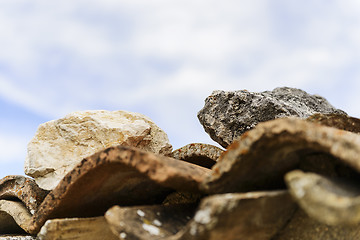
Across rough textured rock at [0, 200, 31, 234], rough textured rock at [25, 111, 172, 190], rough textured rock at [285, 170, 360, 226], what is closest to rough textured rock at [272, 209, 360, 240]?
rough textured rock at [285, 170, 360, 226]

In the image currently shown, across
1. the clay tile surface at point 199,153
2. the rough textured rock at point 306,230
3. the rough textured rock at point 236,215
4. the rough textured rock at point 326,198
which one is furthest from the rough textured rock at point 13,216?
the rough textured rock at point 326,198

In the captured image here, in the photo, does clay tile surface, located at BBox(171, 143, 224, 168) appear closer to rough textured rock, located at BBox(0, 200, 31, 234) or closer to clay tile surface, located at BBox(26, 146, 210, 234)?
clay tile surface, located at BBox(26, 146, 210, 234)

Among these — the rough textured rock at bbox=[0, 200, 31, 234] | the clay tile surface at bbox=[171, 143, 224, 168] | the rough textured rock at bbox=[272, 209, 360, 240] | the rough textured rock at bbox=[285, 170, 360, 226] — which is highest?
the clay tile surface at bbox=[171, 143, 224, 168]

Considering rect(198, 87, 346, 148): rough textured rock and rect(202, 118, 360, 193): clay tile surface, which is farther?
rect(198, 87, 346, 148): rough textured rock

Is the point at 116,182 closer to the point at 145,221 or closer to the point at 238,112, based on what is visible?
the point at 145,221

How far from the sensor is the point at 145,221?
4.95 feet

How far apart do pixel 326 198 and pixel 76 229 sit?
1.43 m

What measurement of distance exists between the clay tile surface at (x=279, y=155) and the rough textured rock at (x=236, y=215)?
0.13m

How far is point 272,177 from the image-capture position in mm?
1459

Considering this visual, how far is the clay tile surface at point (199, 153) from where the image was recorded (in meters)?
2.54

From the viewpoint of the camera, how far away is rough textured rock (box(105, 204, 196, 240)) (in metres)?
1.41

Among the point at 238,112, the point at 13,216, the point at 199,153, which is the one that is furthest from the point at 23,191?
the point at 238,112

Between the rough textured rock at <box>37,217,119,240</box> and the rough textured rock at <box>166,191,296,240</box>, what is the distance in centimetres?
82

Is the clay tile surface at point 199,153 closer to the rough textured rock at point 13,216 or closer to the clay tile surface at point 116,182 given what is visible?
the clay tile surface at point 116,182
